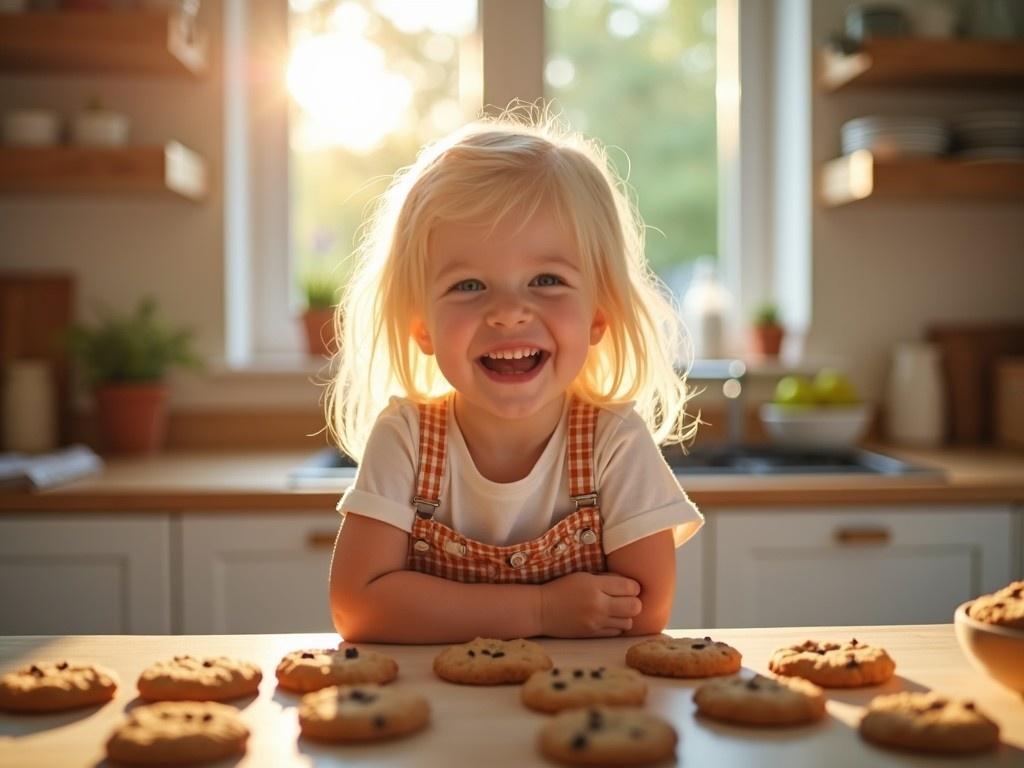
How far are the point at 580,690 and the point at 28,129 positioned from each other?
2.13 metres

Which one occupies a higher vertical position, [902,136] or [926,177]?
[902,136]

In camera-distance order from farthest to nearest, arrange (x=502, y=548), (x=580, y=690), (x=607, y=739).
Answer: (x=502, y=548) → (x=580, y=690) → (x=607, y=739)

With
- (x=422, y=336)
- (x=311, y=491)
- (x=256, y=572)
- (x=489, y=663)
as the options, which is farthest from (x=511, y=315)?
(x=256, y=572)

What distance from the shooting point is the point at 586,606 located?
104 cm

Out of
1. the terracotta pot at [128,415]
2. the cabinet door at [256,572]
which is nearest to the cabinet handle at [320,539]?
the cabinet door at [256,572]

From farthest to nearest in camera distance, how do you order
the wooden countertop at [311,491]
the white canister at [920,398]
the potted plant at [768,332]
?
the potted plant at [768,332], the white canister at [920,398], the wooden countertop at [311,491]

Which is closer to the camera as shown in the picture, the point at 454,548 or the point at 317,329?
the point at 454,548

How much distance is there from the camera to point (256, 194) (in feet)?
9.25

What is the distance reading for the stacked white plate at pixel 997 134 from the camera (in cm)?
249

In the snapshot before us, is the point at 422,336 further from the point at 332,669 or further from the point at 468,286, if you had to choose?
the point at 332,669

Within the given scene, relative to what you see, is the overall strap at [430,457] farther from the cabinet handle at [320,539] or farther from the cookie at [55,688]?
the cabinet handle at [320,539]

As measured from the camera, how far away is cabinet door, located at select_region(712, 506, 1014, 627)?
2014 mm

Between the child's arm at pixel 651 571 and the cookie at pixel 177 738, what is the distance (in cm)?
55

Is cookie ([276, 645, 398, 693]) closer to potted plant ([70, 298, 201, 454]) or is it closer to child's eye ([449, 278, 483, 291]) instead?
child's eye ([449, 278, 483, 291])
